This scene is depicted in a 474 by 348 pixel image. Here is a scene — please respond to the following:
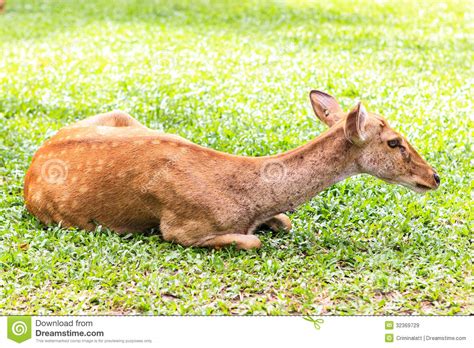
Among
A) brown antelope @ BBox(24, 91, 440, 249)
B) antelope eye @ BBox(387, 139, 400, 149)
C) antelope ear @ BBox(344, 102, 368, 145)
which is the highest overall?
antelope ear @ BBox(344, 102, 368, 145)

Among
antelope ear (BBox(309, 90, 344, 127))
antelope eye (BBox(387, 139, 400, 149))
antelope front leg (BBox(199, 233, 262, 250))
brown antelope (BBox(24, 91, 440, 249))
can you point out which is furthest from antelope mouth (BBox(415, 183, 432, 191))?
antelope front leg (BBox(199, 233, 262, 250))

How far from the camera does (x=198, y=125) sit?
7.51 m

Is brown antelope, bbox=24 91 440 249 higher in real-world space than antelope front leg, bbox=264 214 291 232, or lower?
higher

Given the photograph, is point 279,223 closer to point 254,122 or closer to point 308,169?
point 308,169

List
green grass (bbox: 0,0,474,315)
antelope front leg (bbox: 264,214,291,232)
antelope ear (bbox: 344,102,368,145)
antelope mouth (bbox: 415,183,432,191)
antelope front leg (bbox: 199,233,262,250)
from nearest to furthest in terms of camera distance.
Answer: green grass (bbox: 0,0,474,315), antelope ear (bbox: 344,102,368,145), antelope front leg (bbox: 199,233,262,250), antelope mouth (bbox: 415,183,432,191), antelope front leg (bbox: 264,214,291,232)

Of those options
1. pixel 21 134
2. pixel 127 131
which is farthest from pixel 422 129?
pixel 21 134

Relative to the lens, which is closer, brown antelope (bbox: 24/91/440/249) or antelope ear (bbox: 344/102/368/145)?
antelope ear (bbox: 344/102/368/145)

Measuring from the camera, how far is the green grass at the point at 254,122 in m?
4.62

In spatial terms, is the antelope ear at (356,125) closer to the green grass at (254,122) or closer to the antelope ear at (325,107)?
the antelope ear at (325,107)

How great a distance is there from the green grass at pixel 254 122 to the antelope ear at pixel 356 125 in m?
0.72

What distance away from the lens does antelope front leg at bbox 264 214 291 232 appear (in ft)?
17.5

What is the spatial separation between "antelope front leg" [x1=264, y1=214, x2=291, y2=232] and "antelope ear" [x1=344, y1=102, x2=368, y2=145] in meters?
0.74

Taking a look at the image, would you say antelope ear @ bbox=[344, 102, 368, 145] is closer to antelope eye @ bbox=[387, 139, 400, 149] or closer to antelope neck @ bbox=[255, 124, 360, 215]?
antelope neck @ bbox=[255, 124, 360, 215]
